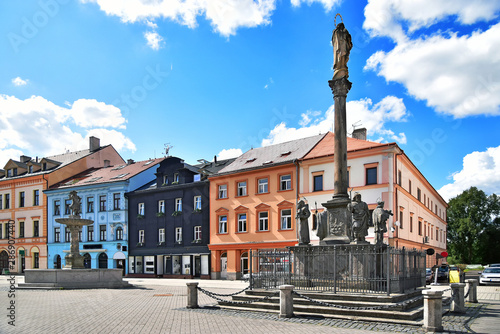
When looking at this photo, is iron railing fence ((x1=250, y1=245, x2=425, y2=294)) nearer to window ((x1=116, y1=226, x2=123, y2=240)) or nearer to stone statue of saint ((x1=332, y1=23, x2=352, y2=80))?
stone statue of saint ((x1=332, y1=23, x2=352, y2=80))

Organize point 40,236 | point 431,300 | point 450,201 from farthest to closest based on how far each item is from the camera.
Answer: point 450,201 < point 40,236 < point 431,300

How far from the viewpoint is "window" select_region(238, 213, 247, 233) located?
1435 inches

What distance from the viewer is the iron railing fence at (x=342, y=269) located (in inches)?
510

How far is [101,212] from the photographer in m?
44.5

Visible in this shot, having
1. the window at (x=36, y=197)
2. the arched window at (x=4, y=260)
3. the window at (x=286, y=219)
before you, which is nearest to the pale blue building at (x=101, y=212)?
the window at (x=36, y=197)

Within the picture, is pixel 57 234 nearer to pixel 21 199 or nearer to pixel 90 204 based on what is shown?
pixel 90 204

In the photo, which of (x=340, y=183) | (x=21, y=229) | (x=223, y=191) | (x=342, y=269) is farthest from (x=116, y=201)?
(x=342, y=269)

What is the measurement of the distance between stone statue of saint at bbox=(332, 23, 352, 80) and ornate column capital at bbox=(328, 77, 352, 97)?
0.60 ft

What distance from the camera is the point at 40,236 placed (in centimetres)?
4788

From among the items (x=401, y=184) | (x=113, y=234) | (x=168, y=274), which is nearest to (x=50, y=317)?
(x=401, y=184)

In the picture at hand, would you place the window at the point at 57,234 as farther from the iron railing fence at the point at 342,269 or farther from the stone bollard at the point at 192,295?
the iron railing fence at the point at 342,269

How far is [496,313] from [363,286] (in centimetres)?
401

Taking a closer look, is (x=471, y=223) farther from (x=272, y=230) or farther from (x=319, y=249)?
(x=319, y=249)

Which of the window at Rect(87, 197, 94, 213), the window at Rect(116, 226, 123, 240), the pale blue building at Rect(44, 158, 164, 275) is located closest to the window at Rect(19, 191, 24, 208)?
the pale blue building at Rect(44, 158, 164, 275)
